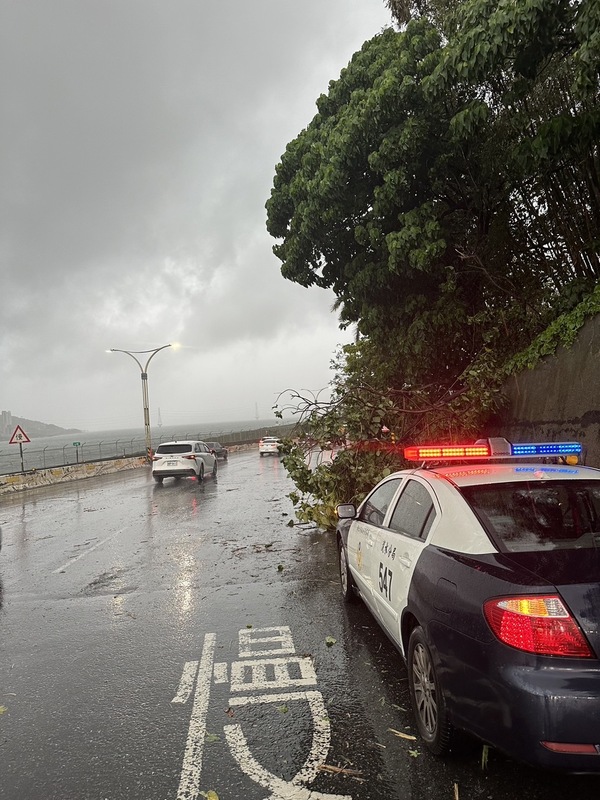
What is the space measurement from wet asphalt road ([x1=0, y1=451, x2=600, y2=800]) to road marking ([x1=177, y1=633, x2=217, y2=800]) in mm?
12

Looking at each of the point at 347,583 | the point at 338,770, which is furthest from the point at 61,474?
the point at 338,770

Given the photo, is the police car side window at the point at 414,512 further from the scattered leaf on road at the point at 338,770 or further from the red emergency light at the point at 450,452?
the scattered leaf on road at the point at 338,770

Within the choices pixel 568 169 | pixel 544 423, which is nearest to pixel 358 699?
pixel 544 423

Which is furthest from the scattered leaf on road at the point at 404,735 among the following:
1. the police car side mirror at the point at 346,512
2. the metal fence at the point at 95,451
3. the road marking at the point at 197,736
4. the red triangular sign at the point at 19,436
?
the red triangular sign at the point at 19,436

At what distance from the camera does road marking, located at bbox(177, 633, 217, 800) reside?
3.05m

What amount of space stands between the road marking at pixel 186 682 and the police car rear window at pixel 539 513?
2588 mm

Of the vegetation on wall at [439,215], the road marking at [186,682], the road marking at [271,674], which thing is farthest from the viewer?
the vegetation on wall at [439,215]

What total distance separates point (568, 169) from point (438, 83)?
3.85 m

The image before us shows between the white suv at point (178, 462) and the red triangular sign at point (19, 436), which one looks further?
the red triangular sign at point (19, 436)

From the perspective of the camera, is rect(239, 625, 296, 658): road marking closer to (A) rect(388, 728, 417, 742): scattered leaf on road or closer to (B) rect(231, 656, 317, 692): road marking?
(B) rect(231, 656, 317, 692): road marking

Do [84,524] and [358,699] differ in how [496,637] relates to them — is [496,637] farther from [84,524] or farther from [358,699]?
[84,524]

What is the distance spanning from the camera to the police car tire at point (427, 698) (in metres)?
3.05

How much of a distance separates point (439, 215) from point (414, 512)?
954cm

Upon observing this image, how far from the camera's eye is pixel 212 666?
4.70m
